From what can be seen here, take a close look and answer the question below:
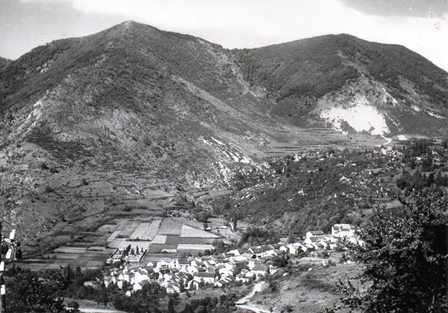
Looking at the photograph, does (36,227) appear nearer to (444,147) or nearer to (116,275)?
(116,275)

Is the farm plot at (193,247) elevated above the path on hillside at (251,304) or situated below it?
above

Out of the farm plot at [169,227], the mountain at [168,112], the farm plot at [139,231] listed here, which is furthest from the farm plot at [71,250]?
the farm plot at [169,227]

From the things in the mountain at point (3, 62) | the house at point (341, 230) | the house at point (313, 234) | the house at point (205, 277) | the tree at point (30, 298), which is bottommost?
the house at point (205, 277)

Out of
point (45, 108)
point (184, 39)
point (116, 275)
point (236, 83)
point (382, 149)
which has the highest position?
point (184, 39)

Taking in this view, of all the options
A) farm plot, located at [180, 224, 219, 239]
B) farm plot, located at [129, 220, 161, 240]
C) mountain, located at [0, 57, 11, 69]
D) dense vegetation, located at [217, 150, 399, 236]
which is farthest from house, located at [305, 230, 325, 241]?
mountain, located at [0, 57, 11, 69]

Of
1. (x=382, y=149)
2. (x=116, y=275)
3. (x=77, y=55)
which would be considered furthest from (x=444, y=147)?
(x=77, y=55)

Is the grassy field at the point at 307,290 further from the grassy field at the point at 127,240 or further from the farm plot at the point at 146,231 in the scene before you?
the farm plot at the point at 146,231
